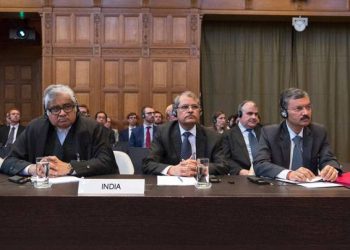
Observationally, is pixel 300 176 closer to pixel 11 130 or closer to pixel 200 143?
pixel 200 143

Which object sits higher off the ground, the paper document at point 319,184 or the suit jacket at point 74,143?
the suit jacket at point 74,143

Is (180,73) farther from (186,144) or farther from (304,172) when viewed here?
(304,172)

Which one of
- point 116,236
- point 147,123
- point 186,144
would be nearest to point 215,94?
point 147,123

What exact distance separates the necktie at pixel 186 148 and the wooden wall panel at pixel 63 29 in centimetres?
653

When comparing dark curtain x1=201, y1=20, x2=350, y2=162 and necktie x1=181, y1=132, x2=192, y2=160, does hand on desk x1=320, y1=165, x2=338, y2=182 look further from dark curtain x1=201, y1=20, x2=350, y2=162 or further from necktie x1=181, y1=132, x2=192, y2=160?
dark curtain x1=201, y1=20, x2=350, y2=162

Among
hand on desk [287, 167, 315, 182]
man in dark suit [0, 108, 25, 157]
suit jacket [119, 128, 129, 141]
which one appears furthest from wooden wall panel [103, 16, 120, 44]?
hand on desk [287, 167, 315, 182]

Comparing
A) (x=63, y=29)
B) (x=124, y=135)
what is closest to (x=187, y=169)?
(x=124, y=135)

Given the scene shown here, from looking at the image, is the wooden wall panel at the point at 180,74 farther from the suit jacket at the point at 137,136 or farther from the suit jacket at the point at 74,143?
the suit jacket at the point at 74,143

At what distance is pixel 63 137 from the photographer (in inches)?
125

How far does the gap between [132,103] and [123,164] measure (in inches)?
247

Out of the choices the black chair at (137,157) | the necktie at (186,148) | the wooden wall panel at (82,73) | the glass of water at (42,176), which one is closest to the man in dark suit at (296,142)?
the necktie at (186,148)

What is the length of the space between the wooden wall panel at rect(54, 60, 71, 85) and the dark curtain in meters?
2.92

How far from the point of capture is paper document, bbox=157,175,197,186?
2.39 m

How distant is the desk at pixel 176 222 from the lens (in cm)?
194
